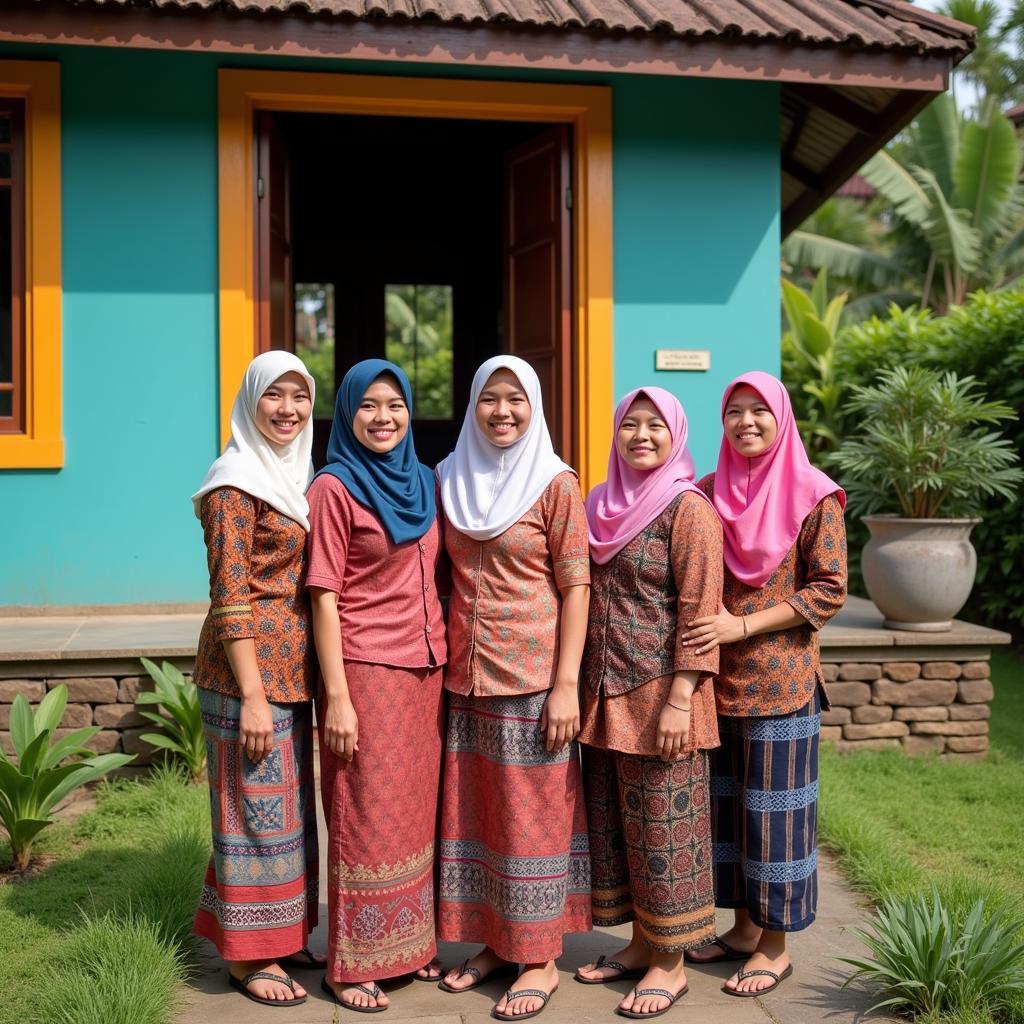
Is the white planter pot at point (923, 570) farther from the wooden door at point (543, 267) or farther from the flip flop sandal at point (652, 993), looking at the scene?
the flip flop sandal at point (652, 993)

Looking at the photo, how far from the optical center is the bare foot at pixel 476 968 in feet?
9.79

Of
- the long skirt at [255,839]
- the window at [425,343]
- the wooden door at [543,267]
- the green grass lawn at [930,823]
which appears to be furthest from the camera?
the window at [425,343]

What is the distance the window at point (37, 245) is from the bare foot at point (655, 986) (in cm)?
411

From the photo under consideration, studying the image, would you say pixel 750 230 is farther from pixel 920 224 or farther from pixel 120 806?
pixel 920 224

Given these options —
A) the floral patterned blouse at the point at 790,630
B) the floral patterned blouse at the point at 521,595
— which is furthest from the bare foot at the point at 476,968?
the floral patterned blouse at the point at 790,630

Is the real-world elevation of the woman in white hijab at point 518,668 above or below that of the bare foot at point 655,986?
above

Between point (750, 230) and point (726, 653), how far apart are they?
12.6 ft

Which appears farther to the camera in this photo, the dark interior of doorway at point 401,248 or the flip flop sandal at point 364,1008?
the dark interior of doorway at point 401,248

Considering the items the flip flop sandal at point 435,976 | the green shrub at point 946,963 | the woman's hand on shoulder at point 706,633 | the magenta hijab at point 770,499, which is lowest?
the flip flop sandal at point 435,976

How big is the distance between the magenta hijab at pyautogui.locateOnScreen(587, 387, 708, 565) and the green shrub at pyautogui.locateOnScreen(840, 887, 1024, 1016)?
1.24 m

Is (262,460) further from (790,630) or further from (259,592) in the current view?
(790,630)

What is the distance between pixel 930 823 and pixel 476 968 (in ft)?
7.70

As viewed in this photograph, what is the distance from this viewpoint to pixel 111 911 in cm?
336

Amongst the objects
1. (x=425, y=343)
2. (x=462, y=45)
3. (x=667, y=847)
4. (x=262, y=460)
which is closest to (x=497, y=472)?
(x=262, y=460)
